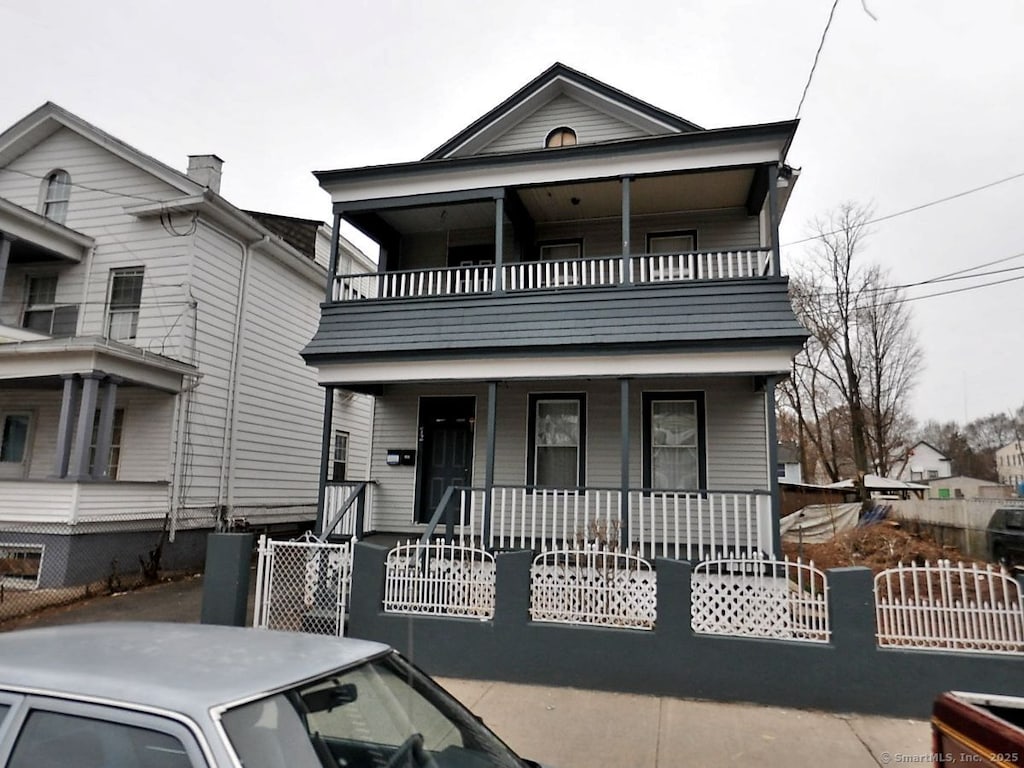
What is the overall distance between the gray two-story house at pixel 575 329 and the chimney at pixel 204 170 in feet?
17.2

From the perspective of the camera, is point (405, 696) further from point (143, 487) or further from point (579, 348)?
point (143, 487)

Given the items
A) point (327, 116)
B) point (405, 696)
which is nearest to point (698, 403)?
point (405, 696)

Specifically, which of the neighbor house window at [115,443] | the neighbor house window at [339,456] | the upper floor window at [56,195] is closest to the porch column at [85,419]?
the neighbor house window at [115,443]

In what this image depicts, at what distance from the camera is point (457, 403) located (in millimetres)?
11875

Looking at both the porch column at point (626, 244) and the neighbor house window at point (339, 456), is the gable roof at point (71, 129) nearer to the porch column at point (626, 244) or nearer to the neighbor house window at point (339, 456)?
the neighbor house window at point (339, 456)

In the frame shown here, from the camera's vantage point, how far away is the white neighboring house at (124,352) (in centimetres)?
1111

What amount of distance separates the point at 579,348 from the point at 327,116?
27.3 ft

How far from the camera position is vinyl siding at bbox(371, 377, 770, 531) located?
34.4 feet

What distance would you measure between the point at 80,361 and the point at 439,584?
8.57 metres

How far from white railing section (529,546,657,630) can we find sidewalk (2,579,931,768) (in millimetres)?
720

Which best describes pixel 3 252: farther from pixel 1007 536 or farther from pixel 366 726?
pixel 1007 536

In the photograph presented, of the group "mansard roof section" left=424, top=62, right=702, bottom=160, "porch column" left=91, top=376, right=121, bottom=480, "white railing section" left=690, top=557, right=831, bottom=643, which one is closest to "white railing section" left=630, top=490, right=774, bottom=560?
"white railing section" left=690, top=557, right=831, bottom=643

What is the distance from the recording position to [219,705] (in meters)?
1.89

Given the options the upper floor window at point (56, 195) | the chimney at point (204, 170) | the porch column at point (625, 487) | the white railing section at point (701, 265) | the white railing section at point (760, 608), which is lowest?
the white railing section at point (760, 608)
